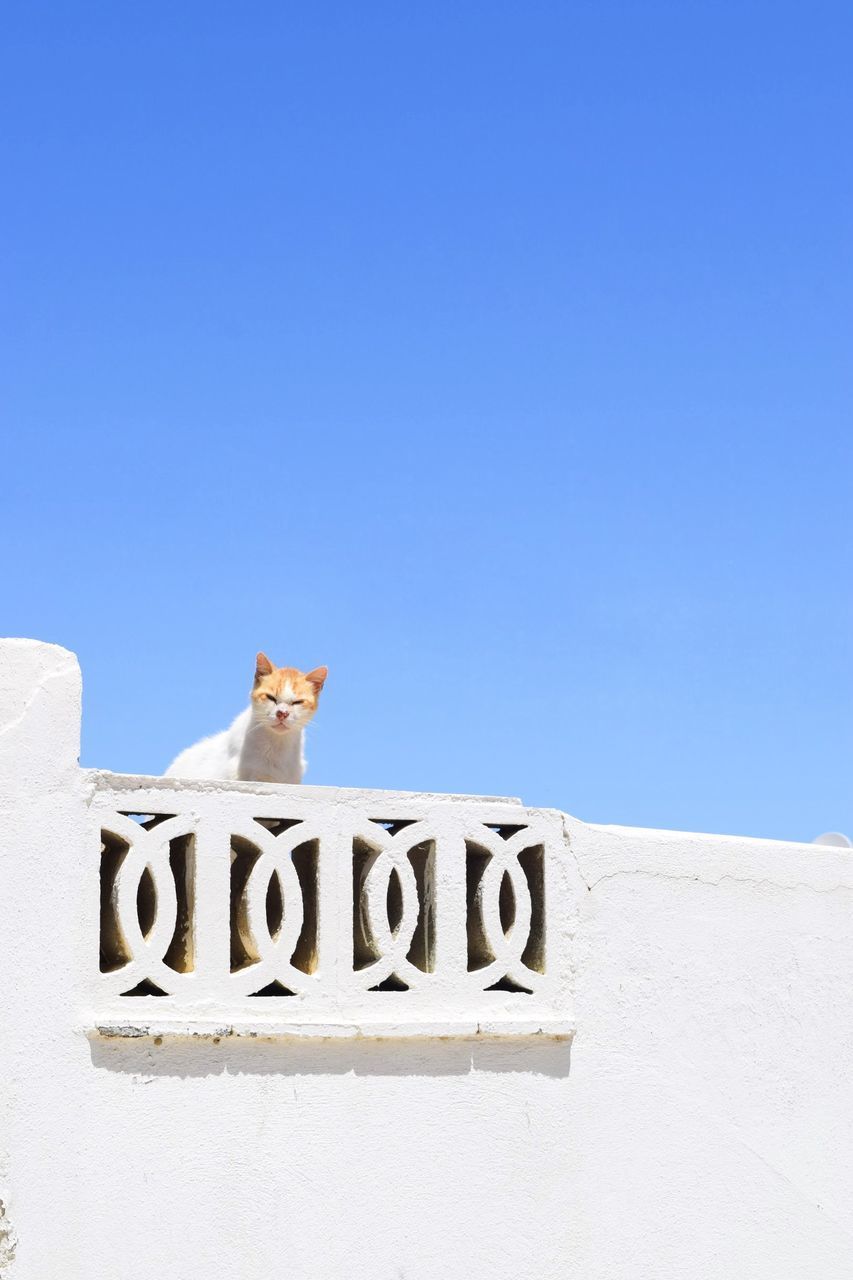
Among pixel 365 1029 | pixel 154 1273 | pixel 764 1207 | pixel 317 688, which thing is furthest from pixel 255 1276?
pixel 317 688

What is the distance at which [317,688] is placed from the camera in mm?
6566

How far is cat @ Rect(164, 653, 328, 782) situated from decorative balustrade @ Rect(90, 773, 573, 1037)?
961 millimetres

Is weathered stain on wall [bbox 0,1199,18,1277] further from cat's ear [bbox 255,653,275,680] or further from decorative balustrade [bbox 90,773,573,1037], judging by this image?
cat's ear [bbox 255,653,275,680]

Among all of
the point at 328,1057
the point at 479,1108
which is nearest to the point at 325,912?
the point at 328,1057

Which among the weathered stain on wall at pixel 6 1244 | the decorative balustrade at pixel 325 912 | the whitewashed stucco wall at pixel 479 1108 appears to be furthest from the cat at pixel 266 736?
the weathered stain on wall at pixel 6 1244

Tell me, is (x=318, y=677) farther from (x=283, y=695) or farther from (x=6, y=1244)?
(x=6, y=1244)

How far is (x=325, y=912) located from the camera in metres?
4.97

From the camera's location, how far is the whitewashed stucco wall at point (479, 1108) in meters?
4.48

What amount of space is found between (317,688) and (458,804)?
1.43m

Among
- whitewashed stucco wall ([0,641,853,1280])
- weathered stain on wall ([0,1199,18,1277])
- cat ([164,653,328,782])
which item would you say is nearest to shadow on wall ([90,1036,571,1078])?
whitewashed stucco wall ([0,641,853,1280])

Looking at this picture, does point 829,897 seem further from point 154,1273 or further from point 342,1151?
point 154,1273

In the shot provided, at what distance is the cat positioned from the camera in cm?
610

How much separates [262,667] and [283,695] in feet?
0.79

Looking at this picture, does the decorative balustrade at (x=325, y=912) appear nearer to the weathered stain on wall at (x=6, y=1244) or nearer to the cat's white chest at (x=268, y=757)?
the weathered stain on wall at (x=6, y=1244)
